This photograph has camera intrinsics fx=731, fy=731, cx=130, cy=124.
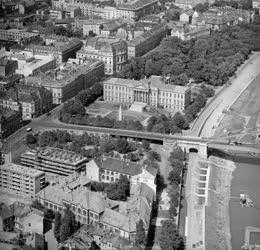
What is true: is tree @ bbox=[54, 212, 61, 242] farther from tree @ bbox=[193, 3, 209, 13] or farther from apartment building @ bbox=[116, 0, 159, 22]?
tree @ bbox=[193, 3, 209, 13]

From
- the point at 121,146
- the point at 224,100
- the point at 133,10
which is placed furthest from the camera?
the point at 133,10

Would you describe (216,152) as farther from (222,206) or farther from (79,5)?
(79,5)

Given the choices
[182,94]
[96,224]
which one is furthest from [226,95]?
[96,224]

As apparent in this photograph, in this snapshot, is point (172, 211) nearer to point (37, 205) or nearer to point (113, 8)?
point (37, 205)

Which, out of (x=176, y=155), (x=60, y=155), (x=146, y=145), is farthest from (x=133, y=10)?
(x=60, y=155)

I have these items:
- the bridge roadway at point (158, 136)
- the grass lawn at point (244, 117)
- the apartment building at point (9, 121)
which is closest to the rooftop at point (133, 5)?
the grass lawn at point (244, 117)

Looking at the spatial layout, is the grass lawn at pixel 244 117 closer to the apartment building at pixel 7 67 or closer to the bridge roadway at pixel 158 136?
the bridge roadway at pixel 158 136
